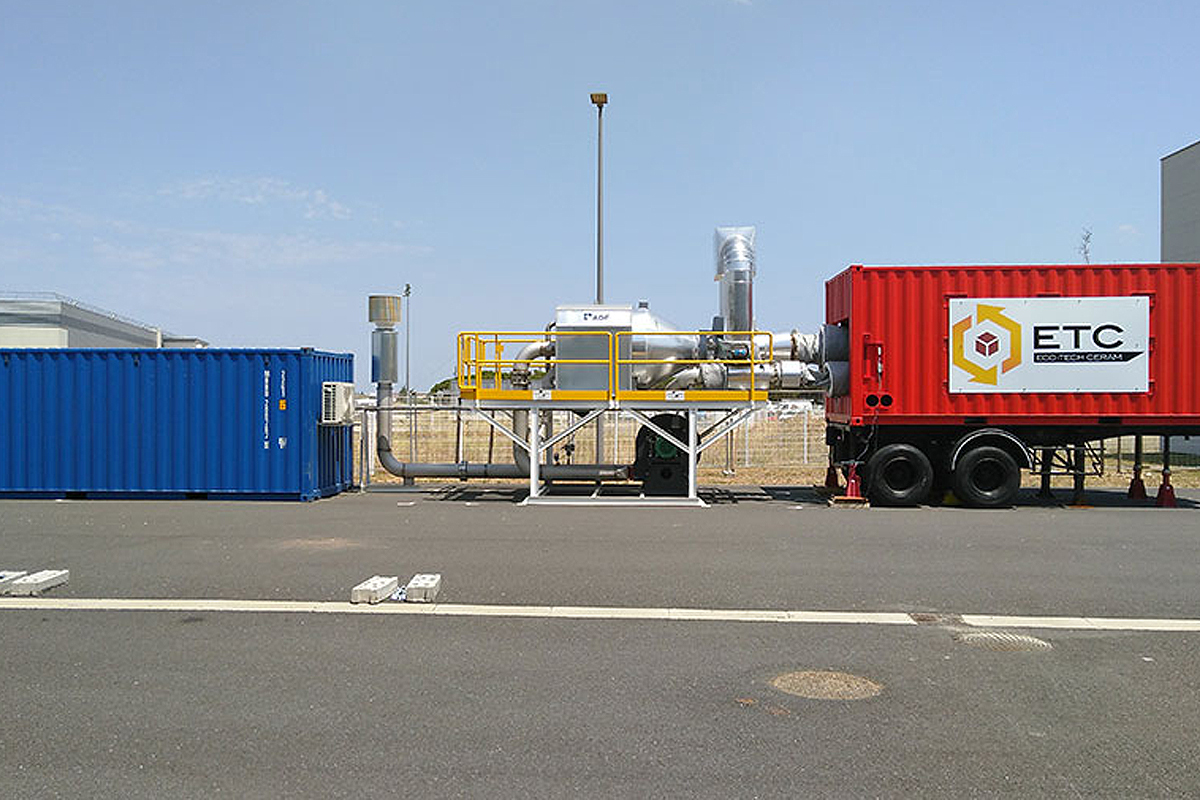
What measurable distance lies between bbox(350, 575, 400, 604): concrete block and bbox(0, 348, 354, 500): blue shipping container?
931 centimetres

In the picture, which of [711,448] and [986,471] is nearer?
[986,471]

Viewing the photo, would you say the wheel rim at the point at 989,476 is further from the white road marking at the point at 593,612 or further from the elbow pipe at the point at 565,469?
the white road marking at the point at 593,612

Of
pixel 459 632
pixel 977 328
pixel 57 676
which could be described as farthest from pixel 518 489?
pixel 57 676

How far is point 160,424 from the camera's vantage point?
17.9 metres

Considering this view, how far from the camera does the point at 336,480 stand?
1922 centimetres

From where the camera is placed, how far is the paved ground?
4.98 metres

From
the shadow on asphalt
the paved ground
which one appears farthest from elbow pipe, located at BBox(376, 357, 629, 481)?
the paved ground

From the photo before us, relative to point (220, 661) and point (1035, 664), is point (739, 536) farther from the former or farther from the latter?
point (220, 661)

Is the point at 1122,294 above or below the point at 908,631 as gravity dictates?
above

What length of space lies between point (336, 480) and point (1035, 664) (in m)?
14.5

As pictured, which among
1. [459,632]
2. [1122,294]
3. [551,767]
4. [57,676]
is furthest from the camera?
[1122,294]

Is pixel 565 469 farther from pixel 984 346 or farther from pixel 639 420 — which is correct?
pixel 984 346

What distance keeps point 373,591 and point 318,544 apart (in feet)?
12.7

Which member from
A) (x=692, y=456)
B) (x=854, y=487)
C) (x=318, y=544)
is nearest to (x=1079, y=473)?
(x=854, y=487)
